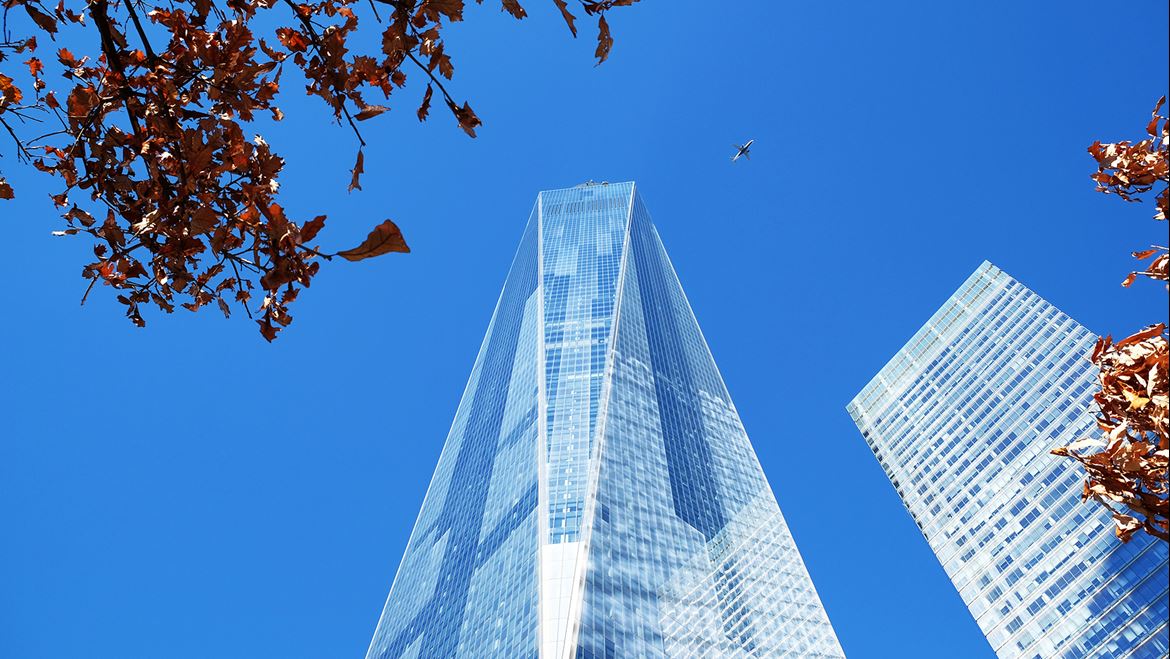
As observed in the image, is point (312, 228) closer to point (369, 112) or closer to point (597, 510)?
point (369, 112)

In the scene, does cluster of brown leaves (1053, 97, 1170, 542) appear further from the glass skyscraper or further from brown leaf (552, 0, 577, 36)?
the glass skyscraper

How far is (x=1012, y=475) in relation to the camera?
306 ft

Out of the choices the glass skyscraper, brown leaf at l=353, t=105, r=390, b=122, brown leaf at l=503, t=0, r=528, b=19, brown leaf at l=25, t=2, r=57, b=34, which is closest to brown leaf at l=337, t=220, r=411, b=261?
brown leaf at l=353, t=105, r=390, b=122

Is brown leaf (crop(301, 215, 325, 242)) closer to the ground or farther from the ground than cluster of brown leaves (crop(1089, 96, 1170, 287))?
closer to the ground

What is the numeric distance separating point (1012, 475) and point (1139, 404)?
105545mm

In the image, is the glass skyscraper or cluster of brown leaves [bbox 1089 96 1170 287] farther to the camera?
the glass skyscraper

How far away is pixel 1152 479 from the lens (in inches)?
214

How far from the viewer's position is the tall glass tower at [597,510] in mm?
68125

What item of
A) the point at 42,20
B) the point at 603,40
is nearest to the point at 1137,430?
the point at 603,40

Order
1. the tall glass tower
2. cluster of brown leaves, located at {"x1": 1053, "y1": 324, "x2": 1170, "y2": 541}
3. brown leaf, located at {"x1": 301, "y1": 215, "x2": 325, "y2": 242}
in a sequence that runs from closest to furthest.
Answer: brown leaf, located at {"x1": 301, "y1": 215, "x2": 325, "y2": 242} < cluster of brown leaves, located at {"x1": 1053, "y1": 324, "x2": 1170, "y2": 541} < the tall glass tower

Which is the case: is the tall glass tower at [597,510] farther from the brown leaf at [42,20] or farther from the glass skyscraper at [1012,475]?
the brown leaf at [42,20]

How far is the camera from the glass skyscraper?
73.4 metres

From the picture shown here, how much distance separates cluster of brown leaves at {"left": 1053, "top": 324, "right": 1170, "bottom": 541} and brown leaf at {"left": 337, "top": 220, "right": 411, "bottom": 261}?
5487 millimetres

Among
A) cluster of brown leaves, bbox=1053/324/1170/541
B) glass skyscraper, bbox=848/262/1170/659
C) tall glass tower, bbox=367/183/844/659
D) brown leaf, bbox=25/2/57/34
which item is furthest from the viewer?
glass skyscraper, bbox=848/262/1170/659
